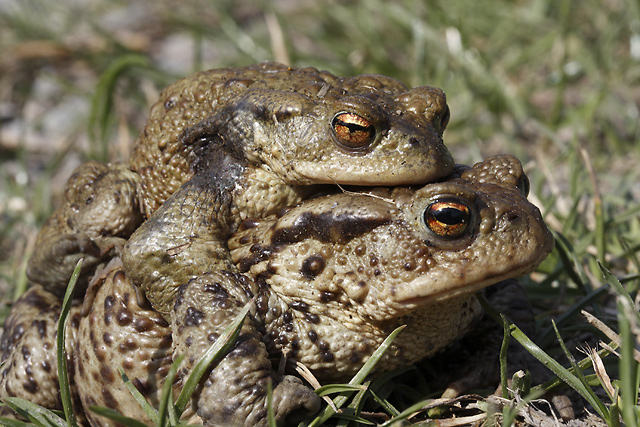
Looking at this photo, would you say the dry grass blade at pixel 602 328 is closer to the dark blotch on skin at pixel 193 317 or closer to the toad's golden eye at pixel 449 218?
the toad's golden eye at pixel 449 218

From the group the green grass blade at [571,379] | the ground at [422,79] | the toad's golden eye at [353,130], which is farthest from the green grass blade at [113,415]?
the ground at [422,79]

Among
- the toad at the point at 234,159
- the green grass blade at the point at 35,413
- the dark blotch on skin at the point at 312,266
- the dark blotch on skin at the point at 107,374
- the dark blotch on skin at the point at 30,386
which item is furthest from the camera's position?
the dark blotch on skin at the point at 30,386

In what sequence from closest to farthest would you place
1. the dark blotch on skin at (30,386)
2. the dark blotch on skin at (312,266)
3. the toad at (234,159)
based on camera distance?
the toad at (234,159), the dark blotch on skin at (312,266), the dark blotch on skin at (30,386)

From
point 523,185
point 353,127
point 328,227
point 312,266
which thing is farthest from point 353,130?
point 523,185

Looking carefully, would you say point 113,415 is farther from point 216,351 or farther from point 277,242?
point 277,242

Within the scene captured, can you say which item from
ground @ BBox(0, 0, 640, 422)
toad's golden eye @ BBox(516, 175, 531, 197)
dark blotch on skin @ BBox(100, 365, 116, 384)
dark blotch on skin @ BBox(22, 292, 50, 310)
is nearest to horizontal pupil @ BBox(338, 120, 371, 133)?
toad's golden eye @ BBox(516, 175, 531, 197)

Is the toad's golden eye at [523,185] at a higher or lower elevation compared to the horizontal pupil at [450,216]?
lower

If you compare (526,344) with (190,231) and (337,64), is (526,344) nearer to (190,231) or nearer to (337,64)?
(190,231)

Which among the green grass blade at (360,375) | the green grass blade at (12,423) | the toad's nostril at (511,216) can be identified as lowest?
the green grass blade at (360,375)

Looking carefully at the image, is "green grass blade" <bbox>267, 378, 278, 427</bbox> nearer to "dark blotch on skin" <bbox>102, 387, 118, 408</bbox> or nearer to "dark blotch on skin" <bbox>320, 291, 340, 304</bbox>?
"dark blotch on skin" <bbox>320, 291, 340, 304</bbox>
